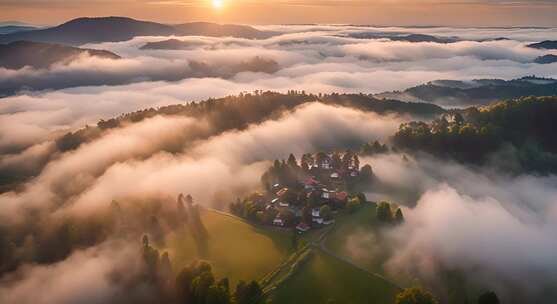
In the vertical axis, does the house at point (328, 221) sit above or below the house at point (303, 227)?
above

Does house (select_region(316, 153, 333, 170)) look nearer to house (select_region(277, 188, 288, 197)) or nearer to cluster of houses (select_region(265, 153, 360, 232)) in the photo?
cluster of houses (select_region(265, 153, 360, 232))

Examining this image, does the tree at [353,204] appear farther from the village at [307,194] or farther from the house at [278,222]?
the house at [278,222]

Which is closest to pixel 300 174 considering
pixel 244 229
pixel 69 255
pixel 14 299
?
pixel 244 229

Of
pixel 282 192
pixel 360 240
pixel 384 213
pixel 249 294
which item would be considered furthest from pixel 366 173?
pixel 249 294

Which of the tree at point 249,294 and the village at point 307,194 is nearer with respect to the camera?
the tree at point 249,294

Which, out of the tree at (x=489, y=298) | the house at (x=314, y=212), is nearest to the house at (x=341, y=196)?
the house at (x=314, y=212)

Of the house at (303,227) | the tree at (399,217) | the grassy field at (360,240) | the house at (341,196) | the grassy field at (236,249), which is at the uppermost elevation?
the tree at (399,217)

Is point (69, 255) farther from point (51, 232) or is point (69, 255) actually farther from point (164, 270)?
point (164, 270)

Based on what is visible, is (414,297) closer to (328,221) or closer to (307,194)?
(328,221)
